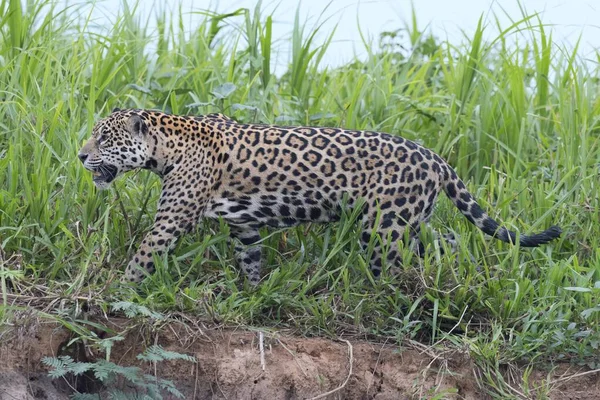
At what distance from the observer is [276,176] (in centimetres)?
641

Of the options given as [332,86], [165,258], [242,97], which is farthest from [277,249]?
[332,86]

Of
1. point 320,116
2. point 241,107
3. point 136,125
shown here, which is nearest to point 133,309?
point 136,125

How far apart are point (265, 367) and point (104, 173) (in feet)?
5.20

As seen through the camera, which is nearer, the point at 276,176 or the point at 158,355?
the point at 158,355

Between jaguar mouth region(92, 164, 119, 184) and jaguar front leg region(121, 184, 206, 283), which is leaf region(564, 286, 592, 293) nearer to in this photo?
jaguar front leg region(121, 184, 206, 283)

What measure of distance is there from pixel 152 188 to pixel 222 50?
240cm

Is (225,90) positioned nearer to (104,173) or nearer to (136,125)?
(136,125)

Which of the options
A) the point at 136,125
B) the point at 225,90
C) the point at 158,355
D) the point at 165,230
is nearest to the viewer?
the point at 158,355

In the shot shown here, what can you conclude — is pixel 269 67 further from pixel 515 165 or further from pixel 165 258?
pixel 165 258

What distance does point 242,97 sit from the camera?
26.0ft

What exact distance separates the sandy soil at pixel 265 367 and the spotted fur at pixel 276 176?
61 cm

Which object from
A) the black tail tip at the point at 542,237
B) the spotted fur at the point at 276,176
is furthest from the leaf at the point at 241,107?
the black tail tip at the point at 542,237

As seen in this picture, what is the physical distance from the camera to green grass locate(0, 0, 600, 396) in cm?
621

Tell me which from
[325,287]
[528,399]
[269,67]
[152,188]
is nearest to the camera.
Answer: [528,399]
